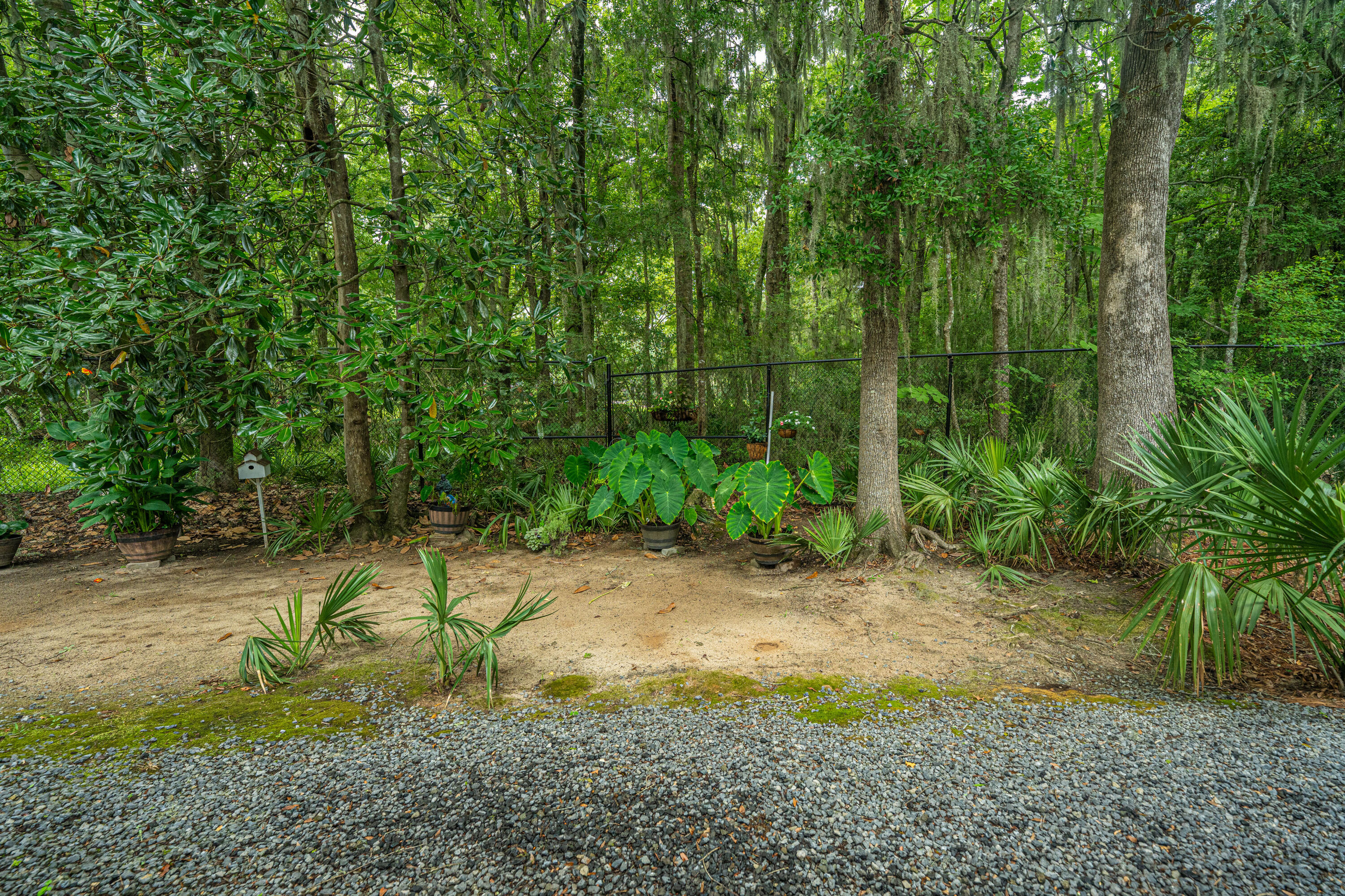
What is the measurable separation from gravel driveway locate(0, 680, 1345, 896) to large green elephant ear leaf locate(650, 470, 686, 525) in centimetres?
236

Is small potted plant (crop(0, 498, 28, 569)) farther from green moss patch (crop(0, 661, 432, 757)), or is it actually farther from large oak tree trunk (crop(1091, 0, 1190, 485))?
large oak tree trunk (crop(1091, 0, 1190, 485))

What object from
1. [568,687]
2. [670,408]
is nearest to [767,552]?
[568,687]

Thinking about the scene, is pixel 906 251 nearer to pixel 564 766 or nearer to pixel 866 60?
pixel 866 60

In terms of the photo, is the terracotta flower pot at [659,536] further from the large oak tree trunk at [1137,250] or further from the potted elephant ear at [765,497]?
the large oak tree trunk at [1137,250]

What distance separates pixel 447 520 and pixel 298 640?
8.65 feet

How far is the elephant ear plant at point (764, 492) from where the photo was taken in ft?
13.8

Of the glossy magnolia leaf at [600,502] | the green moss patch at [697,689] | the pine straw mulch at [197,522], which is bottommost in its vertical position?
the green moss patch at [697,689]

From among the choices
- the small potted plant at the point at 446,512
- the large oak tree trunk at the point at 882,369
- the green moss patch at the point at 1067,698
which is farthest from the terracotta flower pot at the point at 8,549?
the green moss patch at the point at 1067,698

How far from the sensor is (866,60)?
3.88m

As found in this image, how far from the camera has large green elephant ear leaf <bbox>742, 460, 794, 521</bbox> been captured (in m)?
4.17

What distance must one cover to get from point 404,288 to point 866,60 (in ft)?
13.9

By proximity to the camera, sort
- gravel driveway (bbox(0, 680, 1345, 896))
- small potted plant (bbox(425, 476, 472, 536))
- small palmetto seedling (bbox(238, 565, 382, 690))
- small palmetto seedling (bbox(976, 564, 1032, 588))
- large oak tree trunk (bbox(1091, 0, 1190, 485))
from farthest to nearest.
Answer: small potted plant (bbox(425, 476, 472, 536)) → large oak tree trunk (bbox(1091, 0, 1190, 485)) → small palmetto seedling (bbox(976, 564, 1032, 588)) → small palmetto seedling (bbox(238, 565, 382, 690)) → gravel driveway (bbox(0, 680, 1345, 896))

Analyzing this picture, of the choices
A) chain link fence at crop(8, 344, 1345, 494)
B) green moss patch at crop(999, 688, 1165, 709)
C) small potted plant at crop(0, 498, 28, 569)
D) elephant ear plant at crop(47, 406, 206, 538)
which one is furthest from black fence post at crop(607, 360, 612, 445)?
small potted plant at crop(0, 498, 28, 569)

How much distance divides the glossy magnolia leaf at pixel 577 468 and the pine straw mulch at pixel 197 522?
200 cm
